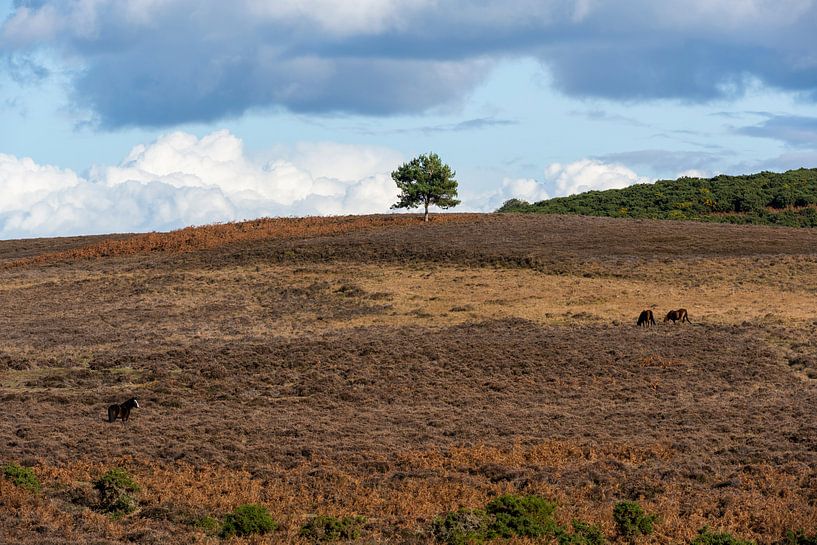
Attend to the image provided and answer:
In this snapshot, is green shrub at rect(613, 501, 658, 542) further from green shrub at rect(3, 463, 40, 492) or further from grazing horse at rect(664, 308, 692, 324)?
grazing horse at rect(664, 308, 692, 324)

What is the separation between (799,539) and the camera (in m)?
16.3

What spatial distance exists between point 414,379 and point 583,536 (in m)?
17.8

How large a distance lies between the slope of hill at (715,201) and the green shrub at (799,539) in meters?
81.5

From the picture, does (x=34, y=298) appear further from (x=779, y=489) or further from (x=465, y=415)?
(x=779, y=489)

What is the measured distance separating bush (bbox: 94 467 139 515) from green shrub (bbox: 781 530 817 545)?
1155cm

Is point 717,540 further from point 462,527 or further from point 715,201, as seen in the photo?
point 715,201

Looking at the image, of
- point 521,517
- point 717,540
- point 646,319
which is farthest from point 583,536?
point 646,319

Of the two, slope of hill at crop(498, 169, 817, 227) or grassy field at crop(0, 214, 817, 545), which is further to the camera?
slope of hill at crop(498, 169, 817, 227)

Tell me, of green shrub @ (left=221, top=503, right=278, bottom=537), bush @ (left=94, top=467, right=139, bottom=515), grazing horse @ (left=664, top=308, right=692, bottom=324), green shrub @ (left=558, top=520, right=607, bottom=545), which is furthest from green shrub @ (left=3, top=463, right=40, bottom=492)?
grazing horse @ (left=664, top=308, right=692, bottom=324)

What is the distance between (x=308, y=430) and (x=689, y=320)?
Result: 74.6 feet

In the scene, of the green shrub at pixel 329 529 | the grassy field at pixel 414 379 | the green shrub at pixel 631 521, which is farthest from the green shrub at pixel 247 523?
the green shrub at pixel 631 521

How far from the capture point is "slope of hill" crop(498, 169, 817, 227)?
96000mm

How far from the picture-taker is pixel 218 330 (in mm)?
45188

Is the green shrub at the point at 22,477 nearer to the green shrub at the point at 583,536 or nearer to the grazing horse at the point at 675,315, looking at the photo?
the green shrub at the point at 583,536
